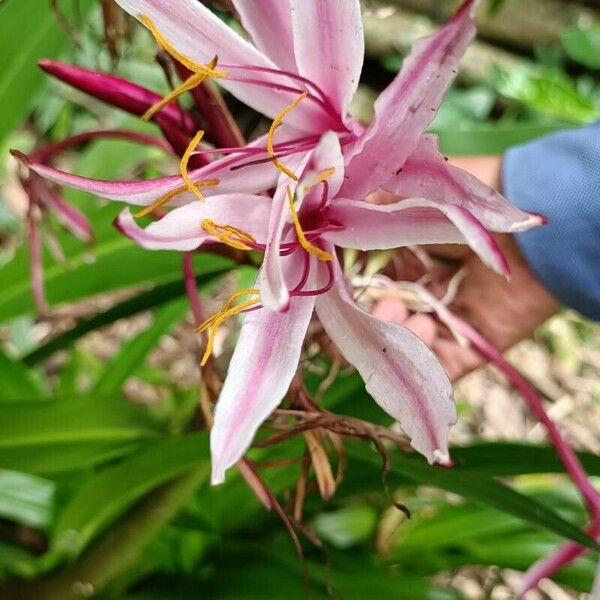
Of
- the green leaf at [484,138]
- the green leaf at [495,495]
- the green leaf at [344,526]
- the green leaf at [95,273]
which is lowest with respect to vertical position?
the green leaf at [344,526]

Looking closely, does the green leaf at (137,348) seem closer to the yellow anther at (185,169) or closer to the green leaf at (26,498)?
the green leaf at (26,498)

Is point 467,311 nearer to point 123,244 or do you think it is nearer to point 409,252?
point 409,252

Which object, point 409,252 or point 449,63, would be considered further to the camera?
point 409,252

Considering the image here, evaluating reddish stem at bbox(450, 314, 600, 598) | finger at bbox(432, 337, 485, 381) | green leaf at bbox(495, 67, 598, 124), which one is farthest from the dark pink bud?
green leaf at bbox(495, 67, 598, 124)

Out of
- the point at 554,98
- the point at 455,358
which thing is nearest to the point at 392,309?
the point at 455,358

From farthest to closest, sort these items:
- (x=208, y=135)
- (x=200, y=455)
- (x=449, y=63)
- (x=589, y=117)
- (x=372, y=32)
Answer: (x=372, y=32) → (x=589, y=117) → (x=200, y=455) → (x=208, y=135) → (x=449, y=63)

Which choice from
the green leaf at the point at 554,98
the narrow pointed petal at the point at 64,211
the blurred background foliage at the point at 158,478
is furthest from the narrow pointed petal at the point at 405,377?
the green leaf at the point at 554,98

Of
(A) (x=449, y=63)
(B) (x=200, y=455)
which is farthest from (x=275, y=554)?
(A) (x=449, y=63)

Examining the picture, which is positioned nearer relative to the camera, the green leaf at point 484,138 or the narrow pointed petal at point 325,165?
the narrow pointed petal at point 325,165

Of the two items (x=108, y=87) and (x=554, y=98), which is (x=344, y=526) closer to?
(x=108, y=87)
